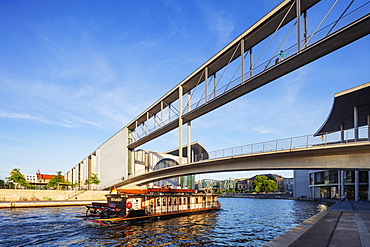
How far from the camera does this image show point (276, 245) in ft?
35.6

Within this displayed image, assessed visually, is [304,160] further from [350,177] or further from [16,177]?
[16,177]

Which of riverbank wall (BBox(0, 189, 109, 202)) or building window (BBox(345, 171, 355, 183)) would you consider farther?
building window (BBox(345, 171, 355, 183))

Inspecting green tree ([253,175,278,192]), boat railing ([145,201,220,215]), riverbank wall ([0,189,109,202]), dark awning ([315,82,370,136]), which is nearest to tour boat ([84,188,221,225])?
boat railing ([145,201,220,215])

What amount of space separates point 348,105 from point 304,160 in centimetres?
1409

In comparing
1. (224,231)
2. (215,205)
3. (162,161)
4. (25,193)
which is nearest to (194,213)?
(215,205)

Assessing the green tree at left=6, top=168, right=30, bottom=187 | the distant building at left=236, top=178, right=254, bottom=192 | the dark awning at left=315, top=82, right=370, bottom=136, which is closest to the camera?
the dark awning at left=315, top=82, right=370, bottom=136

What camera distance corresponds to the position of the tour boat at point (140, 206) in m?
25.6

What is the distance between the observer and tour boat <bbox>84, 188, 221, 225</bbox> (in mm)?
25641

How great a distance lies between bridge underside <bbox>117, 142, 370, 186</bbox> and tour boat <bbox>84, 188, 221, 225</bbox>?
5.10 m

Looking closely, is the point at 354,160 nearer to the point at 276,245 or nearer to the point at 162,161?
the point at 276,245

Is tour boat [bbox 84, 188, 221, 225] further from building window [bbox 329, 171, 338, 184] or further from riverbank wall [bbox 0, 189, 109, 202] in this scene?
building window [bbox 329, 171, 338, 184]

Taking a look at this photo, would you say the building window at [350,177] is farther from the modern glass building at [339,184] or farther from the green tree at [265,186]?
the green tree at [265,186]

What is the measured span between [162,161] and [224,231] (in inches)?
2104

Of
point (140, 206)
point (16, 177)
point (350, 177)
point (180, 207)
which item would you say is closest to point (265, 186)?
point (350, 177)
